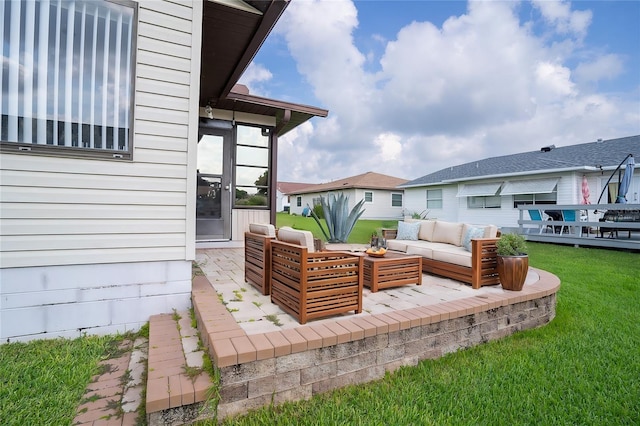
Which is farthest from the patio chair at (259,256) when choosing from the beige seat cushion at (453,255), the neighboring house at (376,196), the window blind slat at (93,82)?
the neighboring house at (376,196)

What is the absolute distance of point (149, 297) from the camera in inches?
112

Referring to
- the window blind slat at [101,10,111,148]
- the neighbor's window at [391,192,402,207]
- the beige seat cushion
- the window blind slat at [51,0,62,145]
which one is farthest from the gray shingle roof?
the window blind slat at [51,0,62,145]

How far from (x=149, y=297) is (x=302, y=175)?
4094 centimetres

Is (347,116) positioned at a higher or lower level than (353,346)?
higher

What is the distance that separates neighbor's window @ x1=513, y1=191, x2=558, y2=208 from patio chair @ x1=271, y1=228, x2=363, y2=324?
13447mm

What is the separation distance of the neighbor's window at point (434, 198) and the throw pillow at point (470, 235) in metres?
13.8

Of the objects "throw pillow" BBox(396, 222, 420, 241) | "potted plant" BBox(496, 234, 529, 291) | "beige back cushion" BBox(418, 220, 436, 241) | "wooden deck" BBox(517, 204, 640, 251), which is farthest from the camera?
"wooden deck" BBox(517, 204, 640, 251)

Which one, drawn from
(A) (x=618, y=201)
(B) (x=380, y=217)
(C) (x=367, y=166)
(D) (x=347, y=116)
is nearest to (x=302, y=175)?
(C) (x=367, y=166)

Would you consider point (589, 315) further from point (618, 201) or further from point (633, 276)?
point (618, 201)

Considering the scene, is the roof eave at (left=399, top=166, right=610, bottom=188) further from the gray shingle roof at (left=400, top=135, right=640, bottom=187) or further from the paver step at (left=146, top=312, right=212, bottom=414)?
the paver step at (left=146, top=312, right=212, bottom=414)

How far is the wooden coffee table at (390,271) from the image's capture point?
129 inches

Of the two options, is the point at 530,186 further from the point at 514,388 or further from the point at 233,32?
the point at 233,32

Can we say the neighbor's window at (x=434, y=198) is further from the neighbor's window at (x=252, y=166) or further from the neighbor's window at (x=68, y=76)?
the neighbor's window at (x=68, y=76)

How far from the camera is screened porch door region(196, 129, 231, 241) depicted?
6051 mm
